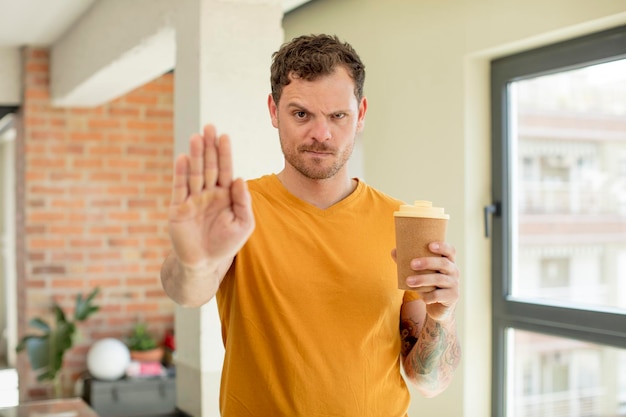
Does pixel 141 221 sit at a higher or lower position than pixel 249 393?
higher

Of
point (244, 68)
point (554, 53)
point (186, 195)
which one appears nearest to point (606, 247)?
point (554, 53)

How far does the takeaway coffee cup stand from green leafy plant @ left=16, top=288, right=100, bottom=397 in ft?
12.5

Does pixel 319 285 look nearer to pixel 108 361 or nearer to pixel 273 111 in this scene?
pixel 273 111

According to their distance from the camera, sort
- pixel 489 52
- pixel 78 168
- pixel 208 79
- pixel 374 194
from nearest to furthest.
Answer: pixel 374 194 → pixel 208 79 → pixel 489 52 → pixel 78 168

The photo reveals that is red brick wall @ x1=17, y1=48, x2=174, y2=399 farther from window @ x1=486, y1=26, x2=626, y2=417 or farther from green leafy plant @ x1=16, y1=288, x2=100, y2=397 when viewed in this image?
window @ x1=486, y1=26, x2=626, y2=417

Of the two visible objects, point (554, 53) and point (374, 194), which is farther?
point (554, 53)

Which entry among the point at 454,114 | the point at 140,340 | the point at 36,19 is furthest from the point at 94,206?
the point at 454,114

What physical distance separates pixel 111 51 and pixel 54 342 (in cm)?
190

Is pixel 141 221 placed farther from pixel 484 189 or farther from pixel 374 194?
pixel 374 194

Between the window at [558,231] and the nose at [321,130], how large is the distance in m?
1.47

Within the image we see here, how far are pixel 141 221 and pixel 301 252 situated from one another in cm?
412

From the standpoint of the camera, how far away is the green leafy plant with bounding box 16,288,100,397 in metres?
4.74

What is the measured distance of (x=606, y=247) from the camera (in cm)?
341

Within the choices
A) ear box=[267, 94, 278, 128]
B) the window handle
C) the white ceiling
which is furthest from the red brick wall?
ear box=[267, 94, 278, 128]
